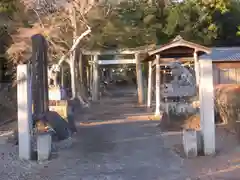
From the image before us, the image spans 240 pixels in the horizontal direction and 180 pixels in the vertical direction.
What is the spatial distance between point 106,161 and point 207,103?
2534mm

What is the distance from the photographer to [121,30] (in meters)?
27.6

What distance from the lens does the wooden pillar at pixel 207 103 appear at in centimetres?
1038

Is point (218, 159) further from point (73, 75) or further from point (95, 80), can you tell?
point (95, 80)

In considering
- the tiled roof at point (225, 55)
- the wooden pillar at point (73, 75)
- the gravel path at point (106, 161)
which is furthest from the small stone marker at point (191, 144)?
the wooden pillar at point (73, 75)

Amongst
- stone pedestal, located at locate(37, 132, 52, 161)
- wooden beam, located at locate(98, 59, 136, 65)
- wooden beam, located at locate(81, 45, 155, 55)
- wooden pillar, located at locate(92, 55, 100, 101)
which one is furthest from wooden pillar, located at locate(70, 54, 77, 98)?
stone pedestal, located at locate(37, 132, 52, 161)

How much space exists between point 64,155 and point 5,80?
19138 mm

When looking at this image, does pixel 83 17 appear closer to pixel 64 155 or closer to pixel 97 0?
pixel 97 0

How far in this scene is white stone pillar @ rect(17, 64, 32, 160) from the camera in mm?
10391

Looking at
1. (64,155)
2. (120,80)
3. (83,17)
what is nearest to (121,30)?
(83,17)

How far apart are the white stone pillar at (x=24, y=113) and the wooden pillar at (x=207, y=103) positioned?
12.3 feet

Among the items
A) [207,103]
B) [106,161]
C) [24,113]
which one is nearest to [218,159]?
[207,103]

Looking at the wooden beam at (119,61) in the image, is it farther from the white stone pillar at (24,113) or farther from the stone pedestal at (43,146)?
the stone pedestal at (43,146)

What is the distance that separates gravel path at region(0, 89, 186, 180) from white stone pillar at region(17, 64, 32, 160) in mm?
309

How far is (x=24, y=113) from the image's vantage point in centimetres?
1051
